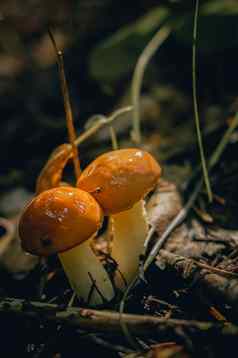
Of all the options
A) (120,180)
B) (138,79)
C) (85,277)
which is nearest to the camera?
(120,180)

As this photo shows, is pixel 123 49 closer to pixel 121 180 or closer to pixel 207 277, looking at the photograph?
pixel 121 180

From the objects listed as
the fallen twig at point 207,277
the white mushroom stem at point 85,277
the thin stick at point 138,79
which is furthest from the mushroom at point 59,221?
the thin stick at point 138,79

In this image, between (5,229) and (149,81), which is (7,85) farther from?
(5,229)

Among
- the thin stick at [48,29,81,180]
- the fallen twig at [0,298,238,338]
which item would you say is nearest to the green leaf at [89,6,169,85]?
the thin stick at [48,29,81,180]

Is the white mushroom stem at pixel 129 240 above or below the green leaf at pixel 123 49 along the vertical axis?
below

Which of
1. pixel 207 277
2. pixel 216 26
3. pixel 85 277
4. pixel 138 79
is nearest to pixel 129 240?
pixel 85 277

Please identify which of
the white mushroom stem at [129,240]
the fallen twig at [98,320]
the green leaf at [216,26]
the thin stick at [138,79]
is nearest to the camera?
the fallen twig at [98,320]

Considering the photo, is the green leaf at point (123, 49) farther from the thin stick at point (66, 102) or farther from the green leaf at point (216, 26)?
the thin stick at point (66, 102)

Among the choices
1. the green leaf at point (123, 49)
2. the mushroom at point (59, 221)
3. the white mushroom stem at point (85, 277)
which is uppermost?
the green leaf at point (123, 49)
